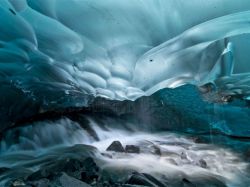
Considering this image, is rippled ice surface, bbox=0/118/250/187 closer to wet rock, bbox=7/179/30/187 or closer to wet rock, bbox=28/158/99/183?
wet rock, bbox=28/158/99/183

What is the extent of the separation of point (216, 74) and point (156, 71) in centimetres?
131

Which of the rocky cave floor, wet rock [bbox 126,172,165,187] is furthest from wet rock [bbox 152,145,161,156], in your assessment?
wet rock [bbox 126,172,165,187]

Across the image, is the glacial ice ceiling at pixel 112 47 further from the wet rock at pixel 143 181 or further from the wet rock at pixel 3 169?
the wet rock at pixel 143 181

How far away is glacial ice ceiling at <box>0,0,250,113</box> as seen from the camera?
644cm

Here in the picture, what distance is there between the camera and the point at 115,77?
7293mm

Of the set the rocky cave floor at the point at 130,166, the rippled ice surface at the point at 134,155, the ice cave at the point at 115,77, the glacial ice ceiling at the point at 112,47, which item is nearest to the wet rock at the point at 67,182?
the rocky cave floor at the point at 130,166

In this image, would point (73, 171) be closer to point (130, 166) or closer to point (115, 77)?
point (130, 166)

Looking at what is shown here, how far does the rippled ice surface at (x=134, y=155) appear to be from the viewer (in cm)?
543

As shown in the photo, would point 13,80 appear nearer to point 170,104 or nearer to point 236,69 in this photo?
point 170,104

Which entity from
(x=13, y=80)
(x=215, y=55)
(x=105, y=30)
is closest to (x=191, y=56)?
(x=215, y=55)

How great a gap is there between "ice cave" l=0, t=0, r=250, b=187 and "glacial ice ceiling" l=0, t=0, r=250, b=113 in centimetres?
2

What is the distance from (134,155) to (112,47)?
2169 mm

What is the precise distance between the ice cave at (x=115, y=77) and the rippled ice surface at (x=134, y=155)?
2 cm

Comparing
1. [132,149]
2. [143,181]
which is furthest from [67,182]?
[132,149]
